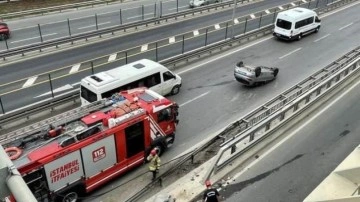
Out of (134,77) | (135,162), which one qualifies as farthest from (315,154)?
(134,77)

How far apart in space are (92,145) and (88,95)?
18.2 feet

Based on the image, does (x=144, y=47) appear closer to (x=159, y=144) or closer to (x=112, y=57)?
(x=112, y=57)

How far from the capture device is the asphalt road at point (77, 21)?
103ft

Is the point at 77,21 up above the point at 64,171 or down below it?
below

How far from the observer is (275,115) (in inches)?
500

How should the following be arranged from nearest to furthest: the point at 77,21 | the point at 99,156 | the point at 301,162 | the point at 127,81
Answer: the point at 301,162
the point at 99,156
the point at 127,81
the point at 77,21

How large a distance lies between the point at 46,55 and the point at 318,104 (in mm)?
19188

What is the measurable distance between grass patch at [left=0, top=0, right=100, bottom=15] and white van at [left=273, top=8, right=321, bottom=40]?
24.4 m

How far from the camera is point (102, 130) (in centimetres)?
1311

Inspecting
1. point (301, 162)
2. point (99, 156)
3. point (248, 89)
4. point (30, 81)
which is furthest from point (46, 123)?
point (248, 89)

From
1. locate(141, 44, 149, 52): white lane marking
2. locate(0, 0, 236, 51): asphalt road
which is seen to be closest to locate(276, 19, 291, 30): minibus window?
locate(141, 44, 149, 52): white lane marking

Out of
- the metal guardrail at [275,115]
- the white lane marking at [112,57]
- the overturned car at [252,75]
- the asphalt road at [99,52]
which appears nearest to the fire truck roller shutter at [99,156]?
the metal guardrail at [275,115]

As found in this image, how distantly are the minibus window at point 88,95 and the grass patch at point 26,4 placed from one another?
24805mm

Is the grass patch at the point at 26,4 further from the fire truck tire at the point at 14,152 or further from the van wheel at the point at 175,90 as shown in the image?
Result: the fire truck tire at the point at 14,152
